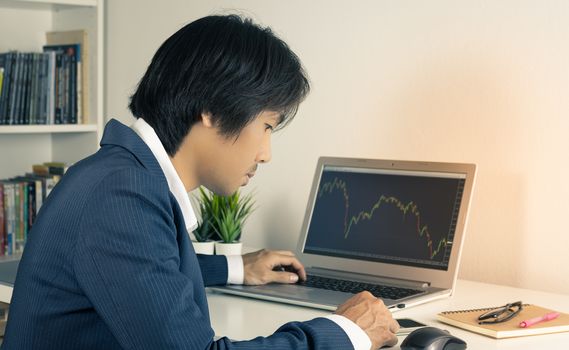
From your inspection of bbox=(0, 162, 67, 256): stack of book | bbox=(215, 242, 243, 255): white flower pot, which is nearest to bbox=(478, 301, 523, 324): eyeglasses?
bbox=(215, 242, 243, 255): white flower pot

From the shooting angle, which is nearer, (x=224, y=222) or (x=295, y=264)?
(x=295, y=264)

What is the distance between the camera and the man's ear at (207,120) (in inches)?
50.4

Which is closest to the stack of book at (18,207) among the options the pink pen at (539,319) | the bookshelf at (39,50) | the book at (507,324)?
the bookshelf at (39,50)

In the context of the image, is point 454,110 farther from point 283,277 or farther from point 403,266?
point 283,277

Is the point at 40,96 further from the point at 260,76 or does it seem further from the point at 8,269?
the point at 260,76

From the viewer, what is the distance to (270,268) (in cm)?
178

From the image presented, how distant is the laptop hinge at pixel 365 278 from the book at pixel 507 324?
0.22 metres

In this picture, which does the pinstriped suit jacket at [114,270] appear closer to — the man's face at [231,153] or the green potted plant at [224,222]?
the man's face at [231,153]

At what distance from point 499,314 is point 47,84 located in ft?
5.68

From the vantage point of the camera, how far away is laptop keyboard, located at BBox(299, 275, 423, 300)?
66.3 inches

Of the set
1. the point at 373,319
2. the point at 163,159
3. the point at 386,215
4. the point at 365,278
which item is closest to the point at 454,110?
the point at 386,215

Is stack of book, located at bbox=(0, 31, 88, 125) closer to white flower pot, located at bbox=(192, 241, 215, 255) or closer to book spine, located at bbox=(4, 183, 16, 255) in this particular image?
book spine, located at bbox=(4, 183, 16, 255)

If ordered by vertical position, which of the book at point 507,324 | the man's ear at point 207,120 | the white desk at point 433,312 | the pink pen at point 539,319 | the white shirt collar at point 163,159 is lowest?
the white desk at point 433,312

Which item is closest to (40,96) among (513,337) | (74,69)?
(74,69)
